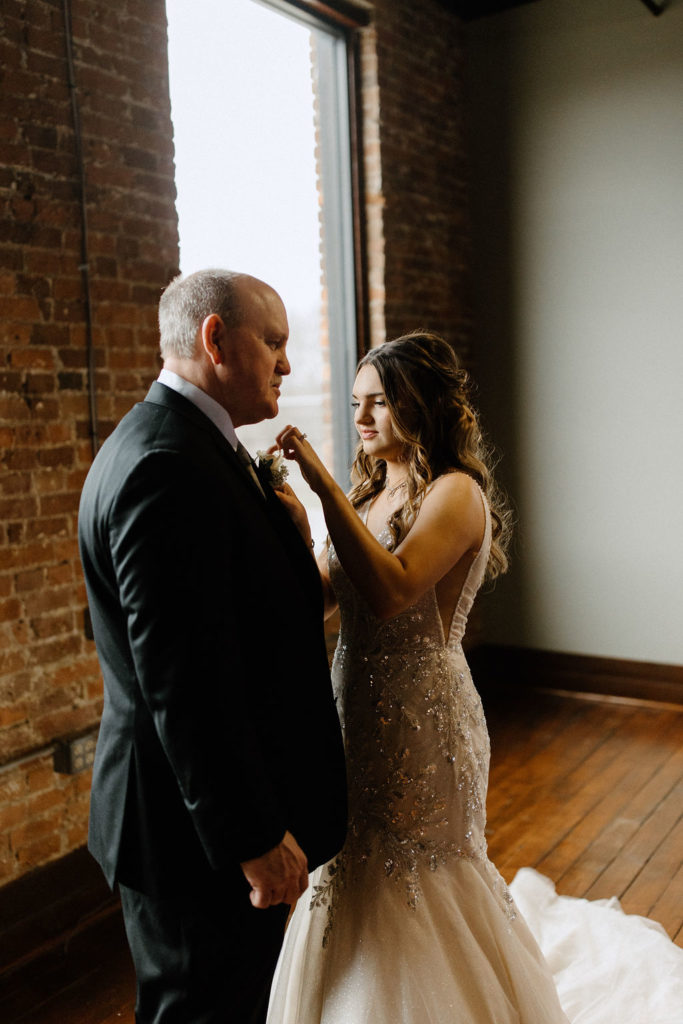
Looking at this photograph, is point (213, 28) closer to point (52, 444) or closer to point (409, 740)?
point (52, 444)

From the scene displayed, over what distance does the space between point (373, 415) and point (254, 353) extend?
0.58 metres

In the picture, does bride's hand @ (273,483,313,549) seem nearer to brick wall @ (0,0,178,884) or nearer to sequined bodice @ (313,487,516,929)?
sequined bodice @ (313,487,516,929)

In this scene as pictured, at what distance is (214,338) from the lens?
1.71 m

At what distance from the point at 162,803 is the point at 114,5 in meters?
2.74

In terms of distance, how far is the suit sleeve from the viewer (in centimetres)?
150

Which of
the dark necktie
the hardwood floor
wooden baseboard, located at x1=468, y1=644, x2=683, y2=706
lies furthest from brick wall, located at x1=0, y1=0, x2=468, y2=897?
wooden baseboard, located at x1=468, y1=644, x2=683, y2=706

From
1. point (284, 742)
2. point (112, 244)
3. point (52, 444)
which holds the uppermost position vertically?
point (112, 244)

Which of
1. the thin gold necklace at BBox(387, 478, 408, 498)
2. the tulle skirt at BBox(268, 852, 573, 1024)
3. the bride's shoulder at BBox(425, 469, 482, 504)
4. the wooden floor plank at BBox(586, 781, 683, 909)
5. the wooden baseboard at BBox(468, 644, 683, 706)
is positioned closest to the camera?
the tulle skirt at BBox(268, 852, 573, 1024)

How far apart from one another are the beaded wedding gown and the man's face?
0.58 metres

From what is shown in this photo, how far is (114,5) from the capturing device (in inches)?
124

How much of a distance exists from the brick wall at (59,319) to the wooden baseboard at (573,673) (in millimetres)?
3152

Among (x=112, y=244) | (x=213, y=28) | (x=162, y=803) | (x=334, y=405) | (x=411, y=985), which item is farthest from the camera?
(x=334, y=405)

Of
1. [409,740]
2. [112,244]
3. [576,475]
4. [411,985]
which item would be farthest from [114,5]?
[576,475]

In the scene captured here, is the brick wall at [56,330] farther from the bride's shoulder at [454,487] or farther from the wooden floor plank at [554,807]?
the wooden floor plank at [554,807]
